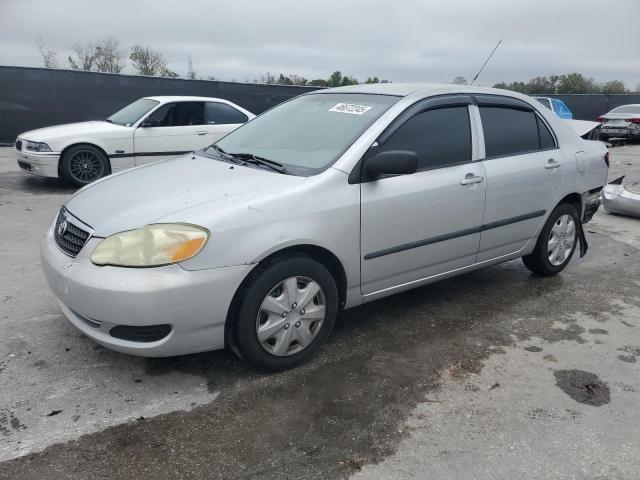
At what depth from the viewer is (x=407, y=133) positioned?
3.61m

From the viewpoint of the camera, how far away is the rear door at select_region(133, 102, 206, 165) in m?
8.62

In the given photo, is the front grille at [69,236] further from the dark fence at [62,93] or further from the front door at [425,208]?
the dark fence at [62,93]

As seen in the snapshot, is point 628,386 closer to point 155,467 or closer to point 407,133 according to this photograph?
point 407,133

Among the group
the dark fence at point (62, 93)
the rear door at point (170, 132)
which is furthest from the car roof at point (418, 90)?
the dark fence at point (62, 93)

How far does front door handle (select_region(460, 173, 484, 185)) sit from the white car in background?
6045 millimetres

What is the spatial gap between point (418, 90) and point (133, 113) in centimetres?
635

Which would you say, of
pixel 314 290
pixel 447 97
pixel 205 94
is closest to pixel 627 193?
pixel 447 97

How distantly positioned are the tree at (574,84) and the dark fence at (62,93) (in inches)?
1131

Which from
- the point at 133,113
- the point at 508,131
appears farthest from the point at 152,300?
the point at 133,113

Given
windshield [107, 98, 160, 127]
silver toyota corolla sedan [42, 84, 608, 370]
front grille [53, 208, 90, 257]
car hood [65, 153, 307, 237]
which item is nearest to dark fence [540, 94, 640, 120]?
windshield [107, 98, 160, 127]

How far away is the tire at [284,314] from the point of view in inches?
114

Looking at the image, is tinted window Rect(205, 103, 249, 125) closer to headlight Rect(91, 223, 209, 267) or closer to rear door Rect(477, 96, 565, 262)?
rear door Rect(477, 96, 565, 262)

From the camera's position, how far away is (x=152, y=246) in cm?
274

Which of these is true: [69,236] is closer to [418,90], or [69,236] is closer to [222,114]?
A: [418,90]
